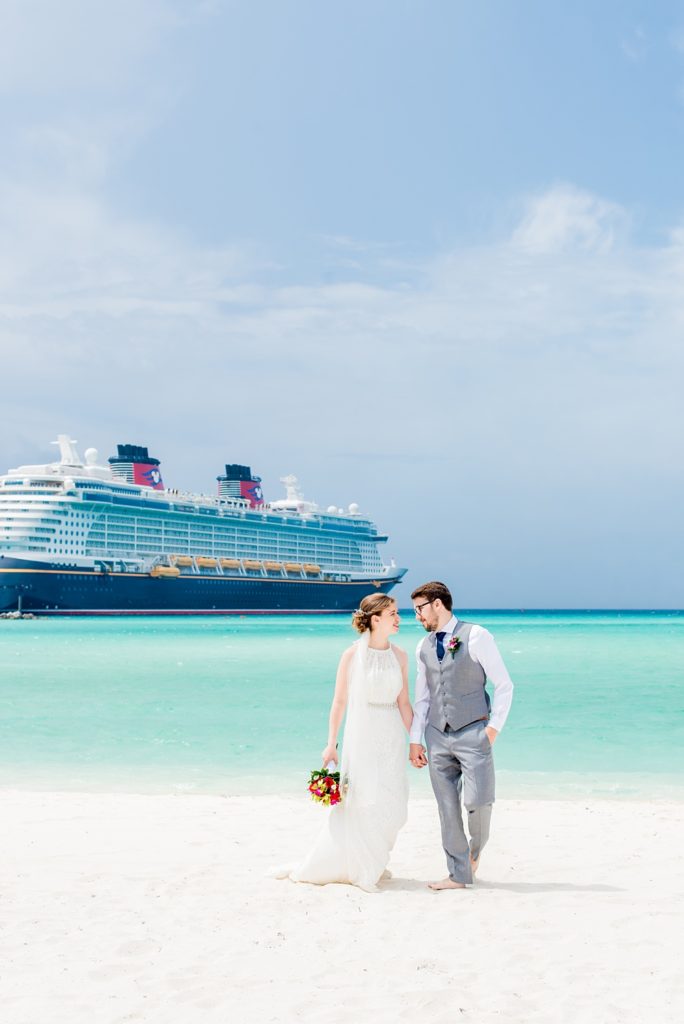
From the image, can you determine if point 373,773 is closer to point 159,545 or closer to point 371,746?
point 371,746

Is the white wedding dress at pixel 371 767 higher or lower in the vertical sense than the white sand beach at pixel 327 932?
higher

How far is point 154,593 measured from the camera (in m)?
67.1

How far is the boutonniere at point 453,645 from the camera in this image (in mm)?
4414

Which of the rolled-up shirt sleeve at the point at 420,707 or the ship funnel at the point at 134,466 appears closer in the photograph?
the rolled-up shirt sleeve at the point at 420,707

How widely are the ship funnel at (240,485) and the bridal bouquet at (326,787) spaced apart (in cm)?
7593

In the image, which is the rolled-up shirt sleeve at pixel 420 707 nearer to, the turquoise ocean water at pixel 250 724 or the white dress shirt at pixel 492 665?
the white dress shirt at pixel 492 665

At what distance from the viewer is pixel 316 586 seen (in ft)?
263

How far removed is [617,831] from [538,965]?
2932mm

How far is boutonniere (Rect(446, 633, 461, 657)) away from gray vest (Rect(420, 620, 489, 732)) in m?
0.01

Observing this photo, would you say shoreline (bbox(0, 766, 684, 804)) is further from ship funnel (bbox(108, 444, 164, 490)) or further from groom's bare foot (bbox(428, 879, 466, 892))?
ship funnel (bbox(108, 444, 164, 490))

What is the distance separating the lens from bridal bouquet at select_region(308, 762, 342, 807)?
15.1 feet

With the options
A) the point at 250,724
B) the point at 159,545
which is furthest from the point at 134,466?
the point at 250,724

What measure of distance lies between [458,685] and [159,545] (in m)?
65.7

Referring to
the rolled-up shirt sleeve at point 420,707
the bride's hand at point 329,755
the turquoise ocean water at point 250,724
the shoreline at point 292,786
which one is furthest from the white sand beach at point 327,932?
the turquoise ocean water at point 250,724
